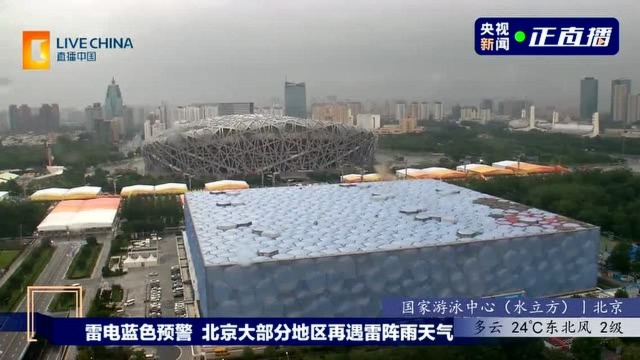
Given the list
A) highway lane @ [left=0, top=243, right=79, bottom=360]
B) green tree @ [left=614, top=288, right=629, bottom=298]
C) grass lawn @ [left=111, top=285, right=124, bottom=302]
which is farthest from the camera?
grass lawn @ [left=111, top=285, right=124, bottom=302]

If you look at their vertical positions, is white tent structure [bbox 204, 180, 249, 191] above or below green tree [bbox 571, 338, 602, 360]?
above

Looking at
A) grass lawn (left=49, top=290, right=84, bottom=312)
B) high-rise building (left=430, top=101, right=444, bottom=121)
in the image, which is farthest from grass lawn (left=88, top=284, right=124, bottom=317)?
high-rise building (left=430, top=101, right=444, bottom=121)

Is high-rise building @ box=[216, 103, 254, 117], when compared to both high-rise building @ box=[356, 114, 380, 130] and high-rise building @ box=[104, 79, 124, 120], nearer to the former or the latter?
high-rise building @ box=[356, 114, 380, 130]

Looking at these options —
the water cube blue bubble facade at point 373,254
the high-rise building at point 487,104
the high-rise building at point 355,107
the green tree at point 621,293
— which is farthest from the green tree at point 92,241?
the green tree at point 621,293

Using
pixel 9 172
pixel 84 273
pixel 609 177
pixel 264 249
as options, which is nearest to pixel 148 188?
pixel 9 172

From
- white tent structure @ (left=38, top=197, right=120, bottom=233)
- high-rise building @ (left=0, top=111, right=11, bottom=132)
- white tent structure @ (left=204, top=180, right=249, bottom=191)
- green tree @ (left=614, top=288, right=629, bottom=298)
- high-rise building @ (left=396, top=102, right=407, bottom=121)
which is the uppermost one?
high-rise building @ (left=396, top=102, right=407, bottom=121)

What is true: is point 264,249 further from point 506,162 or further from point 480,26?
point 506,162

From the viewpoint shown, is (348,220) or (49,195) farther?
(49,195)

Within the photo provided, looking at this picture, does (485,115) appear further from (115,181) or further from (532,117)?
(115,181)

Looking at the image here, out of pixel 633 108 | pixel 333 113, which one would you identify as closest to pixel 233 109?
pixel 333 113
